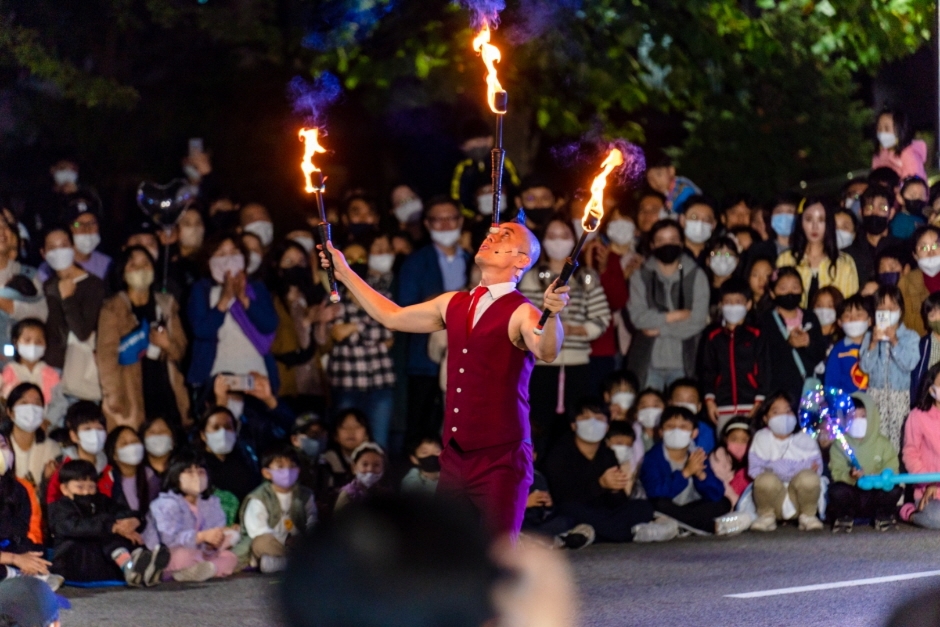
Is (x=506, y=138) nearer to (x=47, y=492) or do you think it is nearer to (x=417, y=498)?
(x=47, y=492)

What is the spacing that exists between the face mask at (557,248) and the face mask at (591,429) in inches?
46.4

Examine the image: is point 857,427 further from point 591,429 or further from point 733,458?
point 591,429

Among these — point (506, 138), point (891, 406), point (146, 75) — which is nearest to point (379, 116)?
point (506, 138)

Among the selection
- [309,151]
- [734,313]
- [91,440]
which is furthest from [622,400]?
[309,151]

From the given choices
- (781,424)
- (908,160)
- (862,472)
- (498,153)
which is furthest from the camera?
(908,160)

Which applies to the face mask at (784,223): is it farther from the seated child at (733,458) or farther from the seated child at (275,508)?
the seated child at (275,508)

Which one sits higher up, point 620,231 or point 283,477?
point 620,231

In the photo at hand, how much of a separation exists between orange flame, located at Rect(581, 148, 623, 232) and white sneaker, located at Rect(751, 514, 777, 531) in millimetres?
4565

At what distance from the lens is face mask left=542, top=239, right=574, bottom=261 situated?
10.1 meters

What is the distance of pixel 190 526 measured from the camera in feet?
27.7

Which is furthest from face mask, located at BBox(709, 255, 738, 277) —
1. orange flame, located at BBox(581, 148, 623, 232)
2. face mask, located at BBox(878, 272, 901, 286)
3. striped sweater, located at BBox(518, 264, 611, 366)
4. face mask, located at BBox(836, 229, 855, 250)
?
orange flame, located at BBox(581, 148, 623, 232)

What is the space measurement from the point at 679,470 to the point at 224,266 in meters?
3.34

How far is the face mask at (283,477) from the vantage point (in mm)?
8773

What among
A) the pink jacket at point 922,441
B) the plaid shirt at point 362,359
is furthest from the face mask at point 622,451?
the pink jacket at point 922,441
